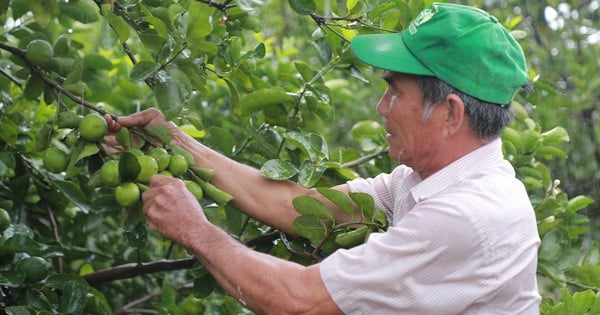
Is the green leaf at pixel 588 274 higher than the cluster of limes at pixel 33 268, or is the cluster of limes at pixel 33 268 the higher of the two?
the cluster of limes at pixel 33 268

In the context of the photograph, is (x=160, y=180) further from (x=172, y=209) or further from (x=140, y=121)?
(x=140, y=121)

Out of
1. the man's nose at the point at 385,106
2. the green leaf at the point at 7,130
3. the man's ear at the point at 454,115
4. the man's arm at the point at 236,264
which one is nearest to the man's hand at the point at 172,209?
the man's arm at the point at 236,264

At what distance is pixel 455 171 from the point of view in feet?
6.63

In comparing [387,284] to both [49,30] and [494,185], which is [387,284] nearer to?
[494,185]

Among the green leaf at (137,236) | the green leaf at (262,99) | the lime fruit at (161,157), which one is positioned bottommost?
the green leaf at (137,236)

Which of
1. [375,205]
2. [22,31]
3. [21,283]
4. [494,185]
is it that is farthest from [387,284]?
[22,31]

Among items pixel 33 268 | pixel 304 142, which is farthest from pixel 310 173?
pixel 33 268

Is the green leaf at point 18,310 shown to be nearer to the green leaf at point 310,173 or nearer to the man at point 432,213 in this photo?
the man at point 432,213

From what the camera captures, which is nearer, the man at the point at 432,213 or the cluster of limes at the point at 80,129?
the man at the point at 432,213

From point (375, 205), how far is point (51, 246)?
87 cm

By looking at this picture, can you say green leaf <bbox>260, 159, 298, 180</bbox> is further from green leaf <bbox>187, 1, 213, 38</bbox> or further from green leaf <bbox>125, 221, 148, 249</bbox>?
green leaf <bbox>187, 1, 213, 38</bbox>

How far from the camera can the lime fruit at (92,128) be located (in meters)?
2.00

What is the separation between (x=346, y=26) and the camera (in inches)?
90.9

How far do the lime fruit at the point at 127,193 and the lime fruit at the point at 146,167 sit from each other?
3 cm
